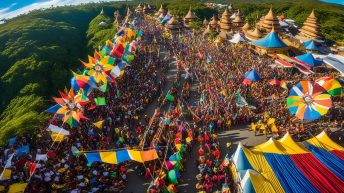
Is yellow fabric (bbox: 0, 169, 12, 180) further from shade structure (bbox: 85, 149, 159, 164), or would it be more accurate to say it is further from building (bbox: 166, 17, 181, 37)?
building (bbox: 166, 17, 181, 37)

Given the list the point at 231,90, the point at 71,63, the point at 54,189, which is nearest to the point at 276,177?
the point at 54,189

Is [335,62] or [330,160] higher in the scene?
[330,160]

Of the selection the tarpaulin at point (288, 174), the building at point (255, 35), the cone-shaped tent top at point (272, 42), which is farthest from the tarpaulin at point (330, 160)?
the building at point (255, 35)

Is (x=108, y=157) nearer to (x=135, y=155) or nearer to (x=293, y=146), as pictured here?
(x=135, y=155)

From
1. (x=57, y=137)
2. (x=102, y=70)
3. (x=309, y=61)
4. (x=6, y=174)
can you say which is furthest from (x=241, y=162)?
(x=309, y=61)

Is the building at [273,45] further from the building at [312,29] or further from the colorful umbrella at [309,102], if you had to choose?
the colorful umbrella at [309,102]

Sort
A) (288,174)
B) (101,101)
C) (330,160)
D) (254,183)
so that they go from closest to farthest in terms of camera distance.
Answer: (254,183), (288,174), (330,160), (101,101)

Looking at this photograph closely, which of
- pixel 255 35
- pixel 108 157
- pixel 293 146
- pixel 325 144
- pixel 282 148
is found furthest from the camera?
pixel 255 35
